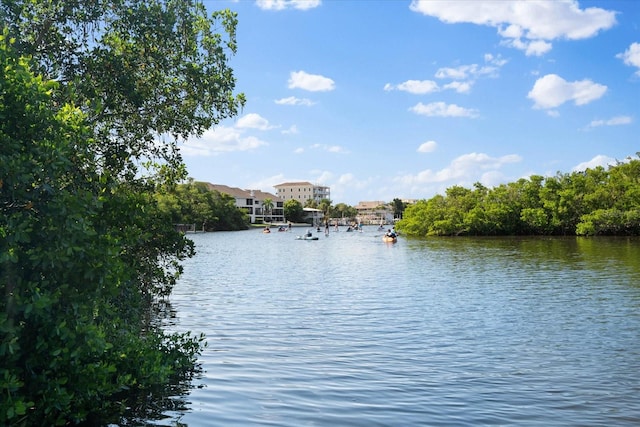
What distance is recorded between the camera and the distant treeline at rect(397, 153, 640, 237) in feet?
286

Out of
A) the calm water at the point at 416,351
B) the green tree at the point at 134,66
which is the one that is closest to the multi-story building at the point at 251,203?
the calm water at the point at 416,351

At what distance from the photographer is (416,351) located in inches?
615

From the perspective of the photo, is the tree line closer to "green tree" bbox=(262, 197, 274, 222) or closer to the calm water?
the calm water

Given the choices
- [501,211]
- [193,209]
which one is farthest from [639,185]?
[193,209]

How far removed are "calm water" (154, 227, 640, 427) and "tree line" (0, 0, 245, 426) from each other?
6.82ft

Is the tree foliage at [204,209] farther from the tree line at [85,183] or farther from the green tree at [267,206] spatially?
the tree line at [85,183]

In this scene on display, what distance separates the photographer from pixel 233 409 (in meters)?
10.5

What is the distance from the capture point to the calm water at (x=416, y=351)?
1052 centimetres

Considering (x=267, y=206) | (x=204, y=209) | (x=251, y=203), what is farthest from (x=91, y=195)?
(x=267, y=206)

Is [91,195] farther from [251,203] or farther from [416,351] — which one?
[251,203]

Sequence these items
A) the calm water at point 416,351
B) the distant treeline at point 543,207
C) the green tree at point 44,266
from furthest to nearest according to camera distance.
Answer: the distant treeline at point 543,207
the calm water at point 416,351
the green tree at point 44,266

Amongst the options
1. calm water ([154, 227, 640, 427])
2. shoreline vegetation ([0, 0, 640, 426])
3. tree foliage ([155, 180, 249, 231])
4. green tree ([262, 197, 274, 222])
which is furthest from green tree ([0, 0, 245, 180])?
green tree ([262, 197, 274, 222])

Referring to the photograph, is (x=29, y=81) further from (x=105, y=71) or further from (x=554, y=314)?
(x=554, y=314)

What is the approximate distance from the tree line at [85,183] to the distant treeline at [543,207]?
85.8 m
